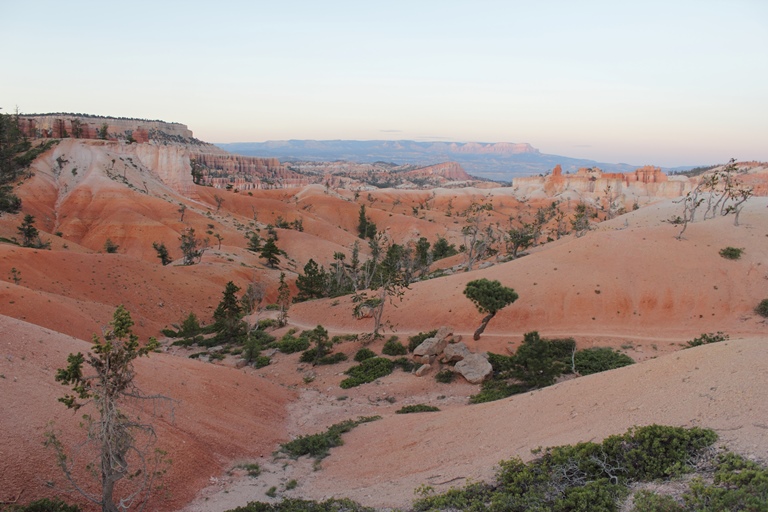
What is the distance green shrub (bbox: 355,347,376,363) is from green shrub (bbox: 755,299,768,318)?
70.9ft

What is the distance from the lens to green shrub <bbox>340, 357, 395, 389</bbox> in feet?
73.2

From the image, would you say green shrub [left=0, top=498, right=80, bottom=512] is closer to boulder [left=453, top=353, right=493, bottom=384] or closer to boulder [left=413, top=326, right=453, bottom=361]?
boulder [left=453, top=353, right=493, bottom=384]

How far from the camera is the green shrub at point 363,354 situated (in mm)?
25078

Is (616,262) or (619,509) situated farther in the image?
(616,262)

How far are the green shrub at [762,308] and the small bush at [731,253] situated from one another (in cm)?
528

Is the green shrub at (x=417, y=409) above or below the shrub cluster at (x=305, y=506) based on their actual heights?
below

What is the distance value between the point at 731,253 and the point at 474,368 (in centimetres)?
2207

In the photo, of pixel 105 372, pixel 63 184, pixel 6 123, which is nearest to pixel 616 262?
pixel 105 372

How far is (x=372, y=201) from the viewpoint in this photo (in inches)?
4961

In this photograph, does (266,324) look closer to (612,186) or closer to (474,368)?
(474,368)

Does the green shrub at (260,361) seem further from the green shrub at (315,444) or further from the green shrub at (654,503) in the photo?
the green shrub at (654,503)

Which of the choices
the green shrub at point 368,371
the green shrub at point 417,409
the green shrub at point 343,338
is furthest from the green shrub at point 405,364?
the green shrub at point 417,409

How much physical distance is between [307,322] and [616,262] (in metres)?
21.7

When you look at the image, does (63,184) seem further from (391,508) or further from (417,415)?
(391,508)
